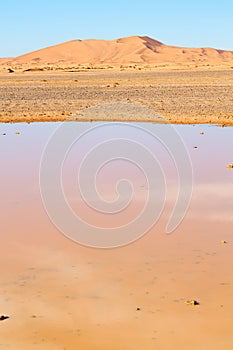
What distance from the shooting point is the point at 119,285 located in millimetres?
7117

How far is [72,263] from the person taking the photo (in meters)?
7.87

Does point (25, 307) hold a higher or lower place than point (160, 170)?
lower

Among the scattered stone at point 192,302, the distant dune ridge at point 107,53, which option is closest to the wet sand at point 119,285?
the scattered stone at point 192,302

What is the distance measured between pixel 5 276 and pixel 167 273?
6.20 feet

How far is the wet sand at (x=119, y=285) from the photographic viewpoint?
5895 mm

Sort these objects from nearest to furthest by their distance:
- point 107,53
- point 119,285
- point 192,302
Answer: point 192,302, point 119,285, point 107,53

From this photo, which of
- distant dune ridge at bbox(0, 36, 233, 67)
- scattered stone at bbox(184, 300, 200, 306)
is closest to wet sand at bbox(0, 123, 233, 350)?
scattered stone at bbox(184, 300, 200, 306)

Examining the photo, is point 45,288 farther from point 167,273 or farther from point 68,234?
point 68,234

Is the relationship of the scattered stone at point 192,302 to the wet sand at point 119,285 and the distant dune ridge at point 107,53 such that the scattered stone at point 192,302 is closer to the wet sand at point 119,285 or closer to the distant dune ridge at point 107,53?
the wet sand at point 119,285

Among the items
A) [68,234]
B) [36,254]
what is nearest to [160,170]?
[68,234]

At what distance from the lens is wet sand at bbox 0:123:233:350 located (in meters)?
5.89

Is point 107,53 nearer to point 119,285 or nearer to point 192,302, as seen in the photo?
point 119,285

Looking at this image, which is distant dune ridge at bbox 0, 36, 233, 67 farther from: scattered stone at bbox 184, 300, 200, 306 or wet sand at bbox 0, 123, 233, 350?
scattered stone at bbox 184, 300, 200, 306

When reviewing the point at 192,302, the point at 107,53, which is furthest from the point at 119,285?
the point at 107,53
